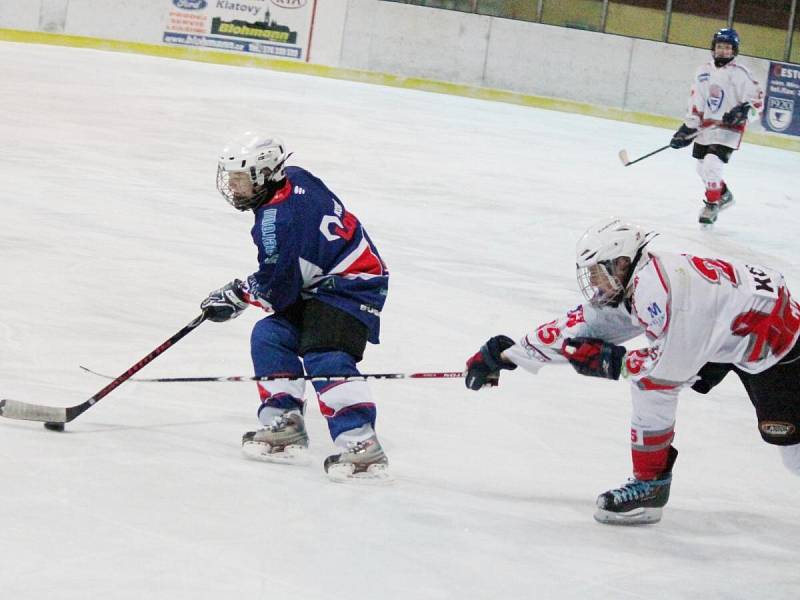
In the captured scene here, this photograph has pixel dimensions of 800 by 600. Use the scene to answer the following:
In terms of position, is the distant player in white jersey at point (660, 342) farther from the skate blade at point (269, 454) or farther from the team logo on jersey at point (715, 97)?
the team logo on jersey at point (715, 97)

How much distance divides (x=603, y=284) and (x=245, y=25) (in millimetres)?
12603

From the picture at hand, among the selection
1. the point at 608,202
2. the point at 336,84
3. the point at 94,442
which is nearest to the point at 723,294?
the point at 94,442

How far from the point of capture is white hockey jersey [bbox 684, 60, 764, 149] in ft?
28.9

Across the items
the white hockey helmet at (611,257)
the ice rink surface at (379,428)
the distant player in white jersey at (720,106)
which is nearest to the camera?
the ice rink surface at (379,428)

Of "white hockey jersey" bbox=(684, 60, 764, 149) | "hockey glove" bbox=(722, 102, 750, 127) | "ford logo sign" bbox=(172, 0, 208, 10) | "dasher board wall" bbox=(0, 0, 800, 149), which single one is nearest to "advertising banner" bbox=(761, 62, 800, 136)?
"dasher board wall" bbox=(0, 0, 800, 149)

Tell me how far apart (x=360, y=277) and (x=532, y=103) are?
38.3 ft

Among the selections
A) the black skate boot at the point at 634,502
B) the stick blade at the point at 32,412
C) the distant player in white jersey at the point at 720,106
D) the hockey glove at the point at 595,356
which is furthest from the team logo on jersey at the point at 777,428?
the distant player in white jersey at the point at 720,106

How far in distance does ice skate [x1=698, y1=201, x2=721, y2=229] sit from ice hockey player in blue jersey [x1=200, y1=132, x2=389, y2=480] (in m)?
5.35

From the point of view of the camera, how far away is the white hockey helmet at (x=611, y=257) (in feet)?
9.69

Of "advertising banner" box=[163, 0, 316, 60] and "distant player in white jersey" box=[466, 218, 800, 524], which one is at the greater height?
"advertising banner" box=[163, 0, 316, 60]

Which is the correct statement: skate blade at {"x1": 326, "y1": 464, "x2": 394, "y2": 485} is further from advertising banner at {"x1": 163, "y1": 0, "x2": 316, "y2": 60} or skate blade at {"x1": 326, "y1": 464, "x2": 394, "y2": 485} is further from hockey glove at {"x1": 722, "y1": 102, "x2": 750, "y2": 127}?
advertising banner at {"x1": 163, "y1": 0, "x2": 316, "y2": 60}

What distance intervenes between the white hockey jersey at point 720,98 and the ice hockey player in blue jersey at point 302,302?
6004mm

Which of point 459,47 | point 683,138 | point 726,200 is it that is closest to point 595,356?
point 726,200

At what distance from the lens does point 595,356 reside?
2.98m
